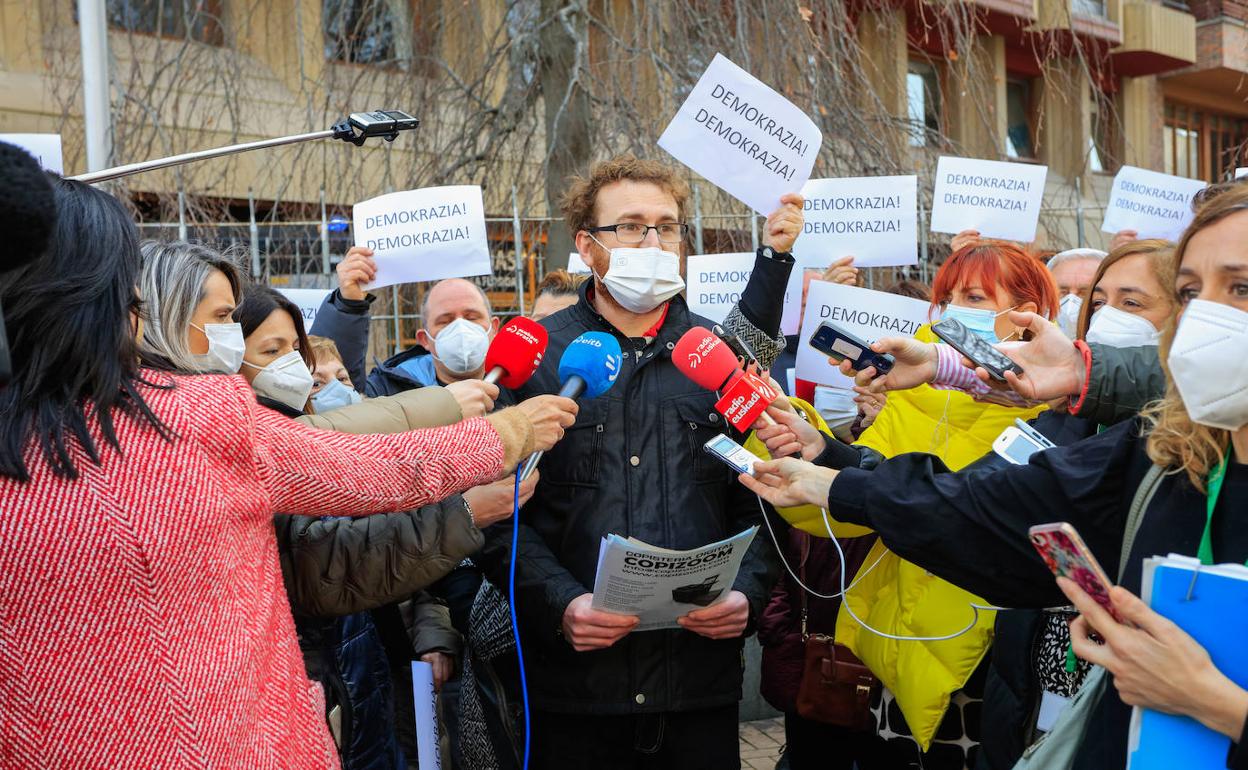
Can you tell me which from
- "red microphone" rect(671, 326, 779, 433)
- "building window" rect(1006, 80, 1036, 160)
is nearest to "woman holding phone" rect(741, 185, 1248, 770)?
"red microphone" rect(671, 326, 779, 433)

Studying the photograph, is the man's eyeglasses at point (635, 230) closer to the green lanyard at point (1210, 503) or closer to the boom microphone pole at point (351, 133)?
the boom microphone pole at point (351, 133)

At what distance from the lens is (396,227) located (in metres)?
4.60

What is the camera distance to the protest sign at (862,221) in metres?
5.00

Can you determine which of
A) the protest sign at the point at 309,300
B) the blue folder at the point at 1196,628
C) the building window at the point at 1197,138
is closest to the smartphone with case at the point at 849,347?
the blue folder at the point at 1196,628

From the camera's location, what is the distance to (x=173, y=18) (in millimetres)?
7824

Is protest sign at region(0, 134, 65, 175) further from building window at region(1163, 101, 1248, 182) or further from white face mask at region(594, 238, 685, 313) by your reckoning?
building window at region(1163, 101, 1248, 182)

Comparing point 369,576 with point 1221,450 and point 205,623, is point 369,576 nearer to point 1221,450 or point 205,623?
point 205,623

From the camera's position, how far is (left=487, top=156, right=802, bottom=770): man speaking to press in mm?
2953

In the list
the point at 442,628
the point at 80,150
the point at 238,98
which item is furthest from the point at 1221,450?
the point at 80,150

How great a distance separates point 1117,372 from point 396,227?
9.79ft

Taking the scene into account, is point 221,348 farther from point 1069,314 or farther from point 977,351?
point 1069,314

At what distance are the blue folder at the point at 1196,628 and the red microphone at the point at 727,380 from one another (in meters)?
1.16

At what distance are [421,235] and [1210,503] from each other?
3.40 meters

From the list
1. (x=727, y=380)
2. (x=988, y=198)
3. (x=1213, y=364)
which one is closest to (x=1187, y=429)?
(x=1213, y=364)
